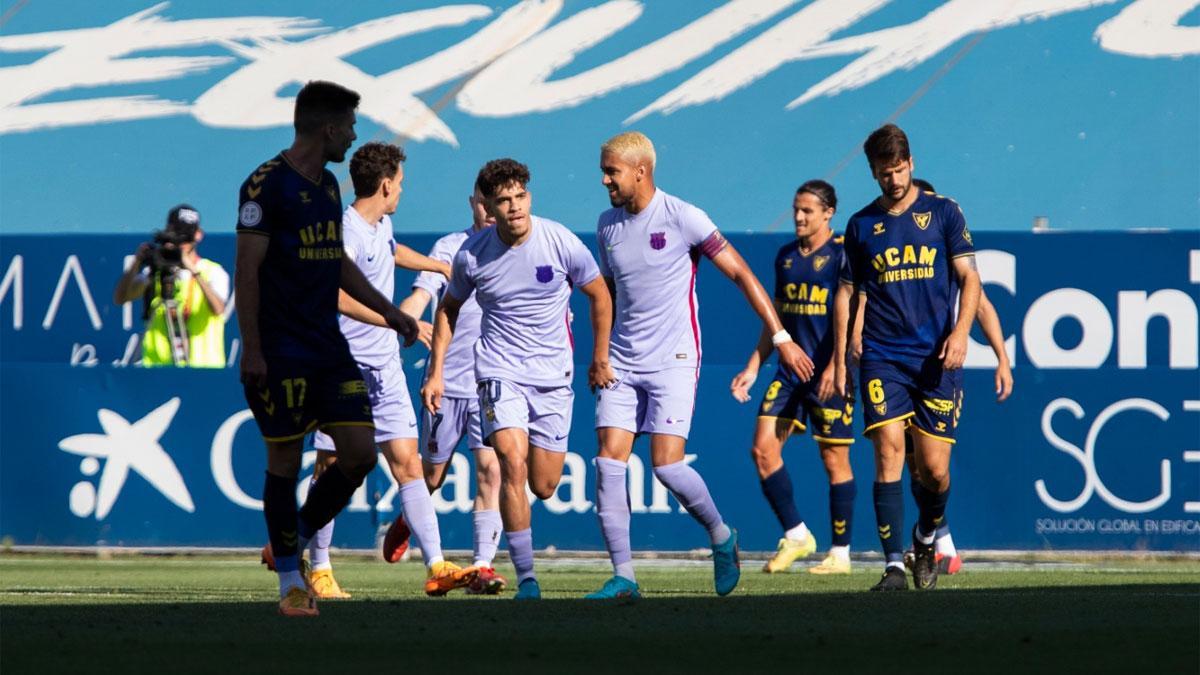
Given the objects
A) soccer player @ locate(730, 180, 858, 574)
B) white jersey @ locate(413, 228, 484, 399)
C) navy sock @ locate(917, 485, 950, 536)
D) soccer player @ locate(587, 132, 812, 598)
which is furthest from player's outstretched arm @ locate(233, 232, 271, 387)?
soccer player @ locate(730, 180, 858, 574)

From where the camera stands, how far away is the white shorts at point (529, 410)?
28.1 feet

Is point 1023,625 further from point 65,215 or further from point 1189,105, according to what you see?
point 65,215

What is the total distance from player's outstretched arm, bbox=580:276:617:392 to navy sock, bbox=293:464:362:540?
129 cm

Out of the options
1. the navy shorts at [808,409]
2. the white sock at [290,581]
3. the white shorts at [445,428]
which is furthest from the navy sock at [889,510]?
the white sock at [290,581]

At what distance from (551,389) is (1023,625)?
110 inches

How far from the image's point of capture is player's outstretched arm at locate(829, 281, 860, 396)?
9523 mm

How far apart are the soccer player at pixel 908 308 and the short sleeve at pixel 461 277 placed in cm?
187

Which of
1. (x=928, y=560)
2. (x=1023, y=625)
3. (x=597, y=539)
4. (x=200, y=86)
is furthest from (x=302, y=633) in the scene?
(x=200, y=86)

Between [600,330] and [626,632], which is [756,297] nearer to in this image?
[600,330]

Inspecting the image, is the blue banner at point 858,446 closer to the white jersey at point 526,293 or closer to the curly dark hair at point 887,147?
the curly dark hair at point 887,147

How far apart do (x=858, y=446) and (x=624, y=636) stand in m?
6.61

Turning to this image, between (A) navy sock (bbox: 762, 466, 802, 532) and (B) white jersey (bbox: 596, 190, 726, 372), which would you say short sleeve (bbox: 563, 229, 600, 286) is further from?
(A) navy sock (bbox: 762, 466, 802, 532)

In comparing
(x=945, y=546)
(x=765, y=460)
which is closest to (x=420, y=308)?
(x=765, y=460)

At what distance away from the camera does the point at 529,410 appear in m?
8.66
